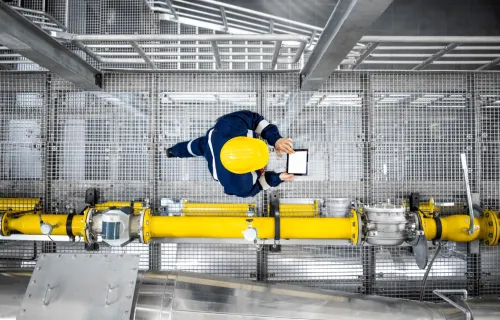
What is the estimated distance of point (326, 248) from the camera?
12.1 feet

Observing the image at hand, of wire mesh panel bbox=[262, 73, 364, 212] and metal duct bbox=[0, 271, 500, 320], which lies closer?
metal duct bbox=[0, 271, 500, 320]

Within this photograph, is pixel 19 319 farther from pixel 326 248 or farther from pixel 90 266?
pixel 326 248

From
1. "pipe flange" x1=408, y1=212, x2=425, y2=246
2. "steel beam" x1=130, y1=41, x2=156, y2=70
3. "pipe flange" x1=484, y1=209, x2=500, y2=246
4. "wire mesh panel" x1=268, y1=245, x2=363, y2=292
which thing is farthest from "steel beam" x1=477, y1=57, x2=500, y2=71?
"steel beam" x1=130, y1=41, x2=156, y2=70

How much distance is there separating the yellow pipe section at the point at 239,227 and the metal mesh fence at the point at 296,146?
547 millimetres

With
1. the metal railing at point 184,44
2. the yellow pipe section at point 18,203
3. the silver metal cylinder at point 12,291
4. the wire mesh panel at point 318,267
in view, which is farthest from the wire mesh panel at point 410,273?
the yellow pipe section at point 18,203

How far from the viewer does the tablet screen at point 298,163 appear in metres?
2.69

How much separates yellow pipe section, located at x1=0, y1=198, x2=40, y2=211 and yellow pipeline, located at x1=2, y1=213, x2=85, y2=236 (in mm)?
A: 342

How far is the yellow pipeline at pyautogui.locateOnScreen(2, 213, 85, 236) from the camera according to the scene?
3.13 meters

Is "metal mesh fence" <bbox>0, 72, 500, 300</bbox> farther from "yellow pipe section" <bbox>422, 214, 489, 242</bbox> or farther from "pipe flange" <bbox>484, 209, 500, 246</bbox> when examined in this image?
"yellow pipe section" <bbox>422, 214, 489, 242</bbox>

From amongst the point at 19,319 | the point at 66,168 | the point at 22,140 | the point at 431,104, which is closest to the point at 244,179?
the point at 19,319

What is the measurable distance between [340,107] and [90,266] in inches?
123

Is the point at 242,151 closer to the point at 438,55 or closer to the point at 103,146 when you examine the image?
the point at 103,146

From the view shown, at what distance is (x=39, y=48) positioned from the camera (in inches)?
97.5

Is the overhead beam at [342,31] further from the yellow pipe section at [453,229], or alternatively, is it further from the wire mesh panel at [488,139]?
the wire mesh panel at [488,139]
